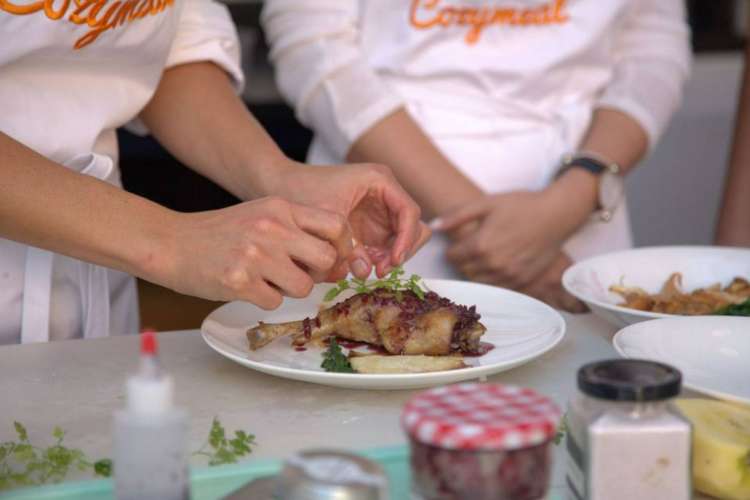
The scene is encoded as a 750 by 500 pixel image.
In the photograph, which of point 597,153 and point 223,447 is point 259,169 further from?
point 597,153

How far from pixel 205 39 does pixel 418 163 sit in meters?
0.58

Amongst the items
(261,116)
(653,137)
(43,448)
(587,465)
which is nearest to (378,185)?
(43,448)

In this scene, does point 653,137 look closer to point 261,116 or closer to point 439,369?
point 439,369

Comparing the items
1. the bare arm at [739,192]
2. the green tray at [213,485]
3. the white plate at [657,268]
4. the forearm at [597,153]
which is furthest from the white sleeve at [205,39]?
the bare arm at [739,192]

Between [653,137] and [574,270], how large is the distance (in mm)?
927

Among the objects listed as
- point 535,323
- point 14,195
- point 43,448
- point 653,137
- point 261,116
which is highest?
point 261,116

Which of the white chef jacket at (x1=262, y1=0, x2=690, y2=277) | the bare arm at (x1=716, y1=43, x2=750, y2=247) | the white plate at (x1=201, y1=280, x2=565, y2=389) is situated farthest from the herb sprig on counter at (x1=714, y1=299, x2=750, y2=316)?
the bare arm at (x1=716, y1=43, x2=750, y2=247)

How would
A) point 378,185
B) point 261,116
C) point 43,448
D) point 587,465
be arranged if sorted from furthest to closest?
point 261,116 → point 378,185 → point 43,448 → point 587,465

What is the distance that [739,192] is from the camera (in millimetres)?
2705

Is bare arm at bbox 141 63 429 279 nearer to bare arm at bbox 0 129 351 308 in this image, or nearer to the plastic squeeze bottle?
bare arm at bbox 0 129 351 308

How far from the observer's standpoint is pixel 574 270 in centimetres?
175

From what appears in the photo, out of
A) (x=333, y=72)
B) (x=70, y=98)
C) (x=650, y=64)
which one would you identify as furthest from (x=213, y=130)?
(x=650, y=64)

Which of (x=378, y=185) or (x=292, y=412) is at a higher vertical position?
(x=378, y=185)

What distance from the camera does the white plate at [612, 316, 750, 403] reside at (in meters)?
1.26
